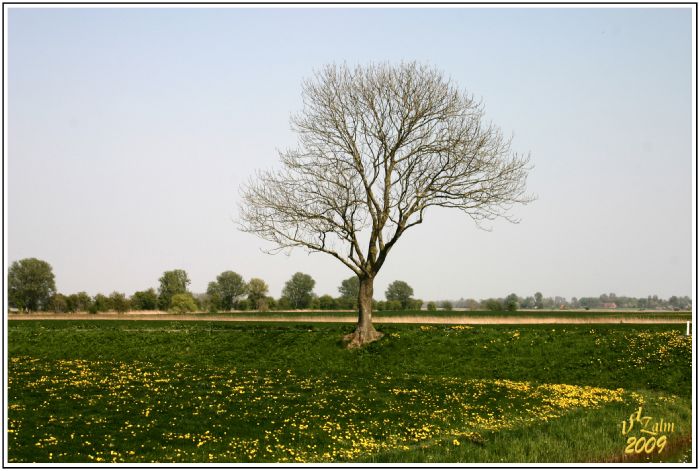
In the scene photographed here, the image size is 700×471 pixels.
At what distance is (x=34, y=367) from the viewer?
42.0m

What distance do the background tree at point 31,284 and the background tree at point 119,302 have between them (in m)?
21.5

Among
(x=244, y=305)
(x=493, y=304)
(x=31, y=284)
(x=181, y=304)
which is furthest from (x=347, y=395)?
(x=31, y=284)

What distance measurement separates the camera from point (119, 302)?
126 metres

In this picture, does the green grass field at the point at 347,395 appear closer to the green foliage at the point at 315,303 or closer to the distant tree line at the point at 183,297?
the distant tree line at the point at 183,297

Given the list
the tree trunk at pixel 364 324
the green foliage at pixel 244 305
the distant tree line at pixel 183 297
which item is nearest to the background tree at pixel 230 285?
the distant tree line at pixel 183 297

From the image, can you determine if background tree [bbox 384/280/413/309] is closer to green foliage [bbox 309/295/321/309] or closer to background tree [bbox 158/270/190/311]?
green foliage [bbox 309/295/321/309]

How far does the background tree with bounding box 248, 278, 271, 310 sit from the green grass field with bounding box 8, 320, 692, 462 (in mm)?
82212

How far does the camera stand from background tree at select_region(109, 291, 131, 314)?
411 feet

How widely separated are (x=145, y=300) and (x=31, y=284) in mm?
24472

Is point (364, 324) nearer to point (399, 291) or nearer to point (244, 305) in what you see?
point (244, 305)

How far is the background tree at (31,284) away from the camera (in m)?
138

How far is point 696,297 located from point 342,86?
89.3ft

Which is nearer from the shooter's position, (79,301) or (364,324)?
(364,324)
